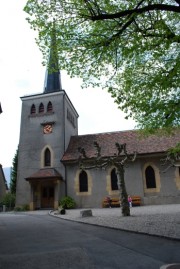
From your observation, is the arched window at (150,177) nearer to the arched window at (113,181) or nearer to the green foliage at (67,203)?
the arched window at (113,181)

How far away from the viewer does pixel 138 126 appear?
15391 millimetres

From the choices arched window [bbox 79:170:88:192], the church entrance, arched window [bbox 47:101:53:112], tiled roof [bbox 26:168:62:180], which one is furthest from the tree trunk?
arched window [bbox 47:101:53:112]

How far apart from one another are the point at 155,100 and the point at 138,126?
3009mm

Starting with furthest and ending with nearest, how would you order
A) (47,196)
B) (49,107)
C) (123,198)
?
(49,107), (47,196), (123,198)

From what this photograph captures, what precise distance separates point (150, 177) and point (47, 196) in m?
11.3

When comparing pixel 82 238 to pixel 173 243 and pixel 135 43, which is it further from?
pixel 135 43

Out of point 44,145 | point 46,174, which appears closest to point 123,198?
point 46,174

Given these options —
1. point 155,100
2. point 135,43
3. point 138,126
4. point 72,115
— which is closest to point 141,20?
point 135,43

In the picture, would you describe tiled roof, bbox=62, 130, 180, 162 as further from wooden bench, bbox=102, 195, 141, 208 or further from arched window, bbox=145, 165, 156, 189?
wooden bench, bbox=102, 195, 141, 208

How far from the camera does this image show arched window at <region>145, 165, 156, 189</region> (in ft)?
87.4

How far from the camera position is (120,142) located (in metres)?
29.5

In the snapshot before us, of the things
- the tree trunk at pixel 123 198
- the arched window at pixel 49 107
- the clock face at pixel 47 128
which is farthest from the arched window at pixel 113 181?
the tree trunk at pixel 123 198

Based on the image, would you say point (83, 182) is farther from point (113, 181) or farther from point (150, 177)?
point (150, 177)

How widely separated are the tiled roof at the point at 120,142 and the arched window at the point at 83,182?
192 centimetres
